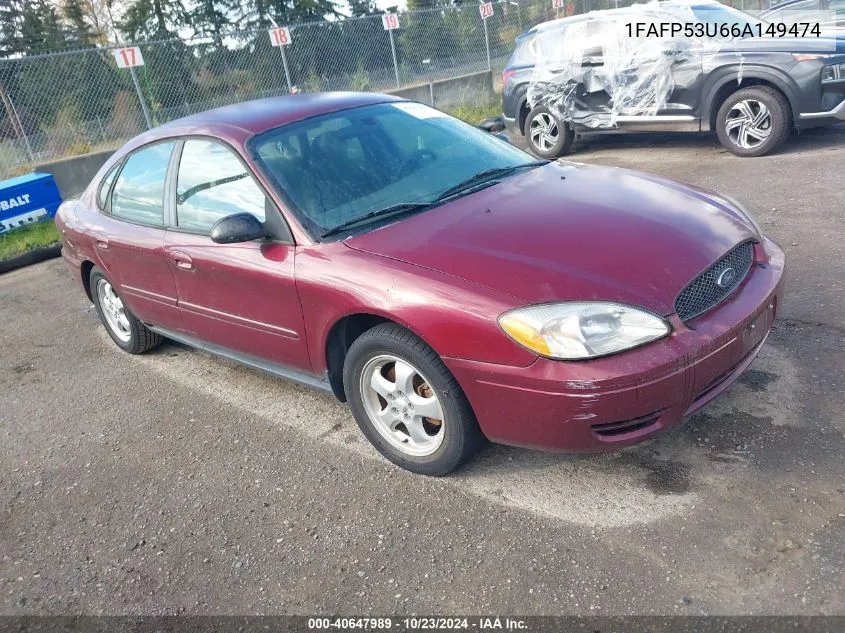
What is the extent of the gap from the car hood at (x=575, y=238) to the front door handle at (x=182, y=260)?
1.14 metres

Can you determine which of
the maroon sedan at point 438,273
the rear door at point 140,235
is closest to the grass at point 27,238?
the rear door at point 140,235

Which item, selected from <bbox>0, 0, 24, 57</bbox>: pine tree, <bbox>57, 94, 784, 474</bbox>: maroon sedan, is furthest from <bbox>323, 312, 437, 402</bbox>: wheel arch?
<bbox>0, 0, 24, 57</bbox>: pine tree

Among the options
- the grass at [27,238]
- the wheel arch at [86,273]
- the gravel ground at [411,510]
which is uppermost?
the wheel arch at [86,273]

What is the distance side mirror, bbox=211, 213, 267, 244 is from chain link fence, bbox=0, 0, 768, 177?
9.30 m

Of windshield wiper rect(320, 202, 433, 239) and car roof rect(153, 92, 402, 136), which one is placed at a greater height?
A: car roof rect(153, 92, 402, 136)

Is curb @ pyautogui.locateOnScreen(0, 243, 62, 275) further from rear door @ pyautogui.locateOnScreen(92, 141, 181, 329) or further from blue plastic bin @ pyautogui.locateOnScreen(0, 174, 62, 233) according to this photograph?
rear door @ pyautogui.locateOnScreen(92, 141, 181, 329)

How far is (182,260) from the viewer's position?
386 cm

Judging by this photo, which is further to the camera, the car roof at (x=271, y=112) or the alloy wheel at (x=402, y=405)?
the car roof at (x=271, y=112)

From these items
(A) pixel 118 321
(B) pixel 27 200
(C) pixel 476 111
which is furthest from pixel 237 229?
(C) pixel 476 111

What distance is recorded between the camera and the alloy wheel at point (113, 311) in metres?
5.04

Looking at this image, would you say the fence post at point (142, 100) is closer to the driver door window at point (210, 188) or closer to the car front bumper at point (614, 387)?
the driver door window at point (210, 188)

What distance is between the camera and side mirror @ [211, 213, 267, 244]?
10.6 ft

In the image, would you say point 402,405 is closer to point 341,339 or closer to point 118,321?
point 341,339

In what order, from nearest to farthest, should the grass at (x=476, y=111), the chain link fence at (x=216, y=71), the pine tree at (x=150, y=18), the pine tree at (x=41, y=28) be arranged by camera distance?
the chain link fence at (x=216, y=71) < the grass at (x=476, y=111) < the pine tree at (x=41, y=28) < the pine tree at (x=150, y=18)
